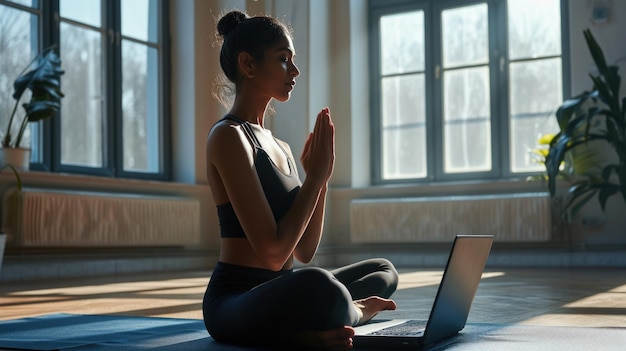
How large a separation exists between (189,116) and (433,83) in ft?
7.74

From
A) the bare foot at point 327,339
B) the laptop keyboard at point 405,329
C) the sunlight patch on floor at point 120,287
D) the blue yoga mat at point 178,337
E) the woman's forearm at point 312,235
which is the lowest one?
the sunlight patch on floor at point 120,287

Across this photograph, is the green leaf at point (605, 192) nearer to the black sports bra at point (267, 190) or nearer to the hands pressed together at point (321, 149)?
the black sports bra at point (267, 190)

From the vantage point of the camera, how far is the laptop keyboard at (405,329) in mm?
2064

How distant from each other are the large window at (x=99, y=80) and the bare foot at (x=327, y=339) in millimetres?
4940

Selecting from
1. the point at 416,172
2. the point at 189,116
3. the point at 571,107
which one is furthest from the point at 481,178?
the point at 189,116

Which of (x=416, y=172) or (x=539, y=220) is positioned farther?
(x=416, y=172)

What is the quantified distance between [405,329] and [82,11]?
5.44 metres

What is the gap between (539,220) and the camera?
7.07 meters

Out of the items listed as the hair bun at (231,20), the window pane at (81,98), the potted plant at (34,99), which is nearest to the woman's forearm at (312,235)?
the hair bun at (231,20)

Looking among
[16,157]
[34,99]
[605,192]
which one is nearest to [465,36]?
[605,192]

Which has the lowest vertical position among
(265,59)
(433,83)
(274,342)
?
(274,342)

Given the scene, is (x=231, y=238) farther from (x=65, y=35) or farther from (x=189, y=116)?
(x=189, y=116)

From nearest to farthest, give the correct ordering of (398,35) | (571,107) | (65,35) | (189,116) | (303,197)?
(303,197), (571,107), (65,35), (189,116), (398,35)

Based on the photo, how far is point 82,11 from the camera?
6.86 meters
